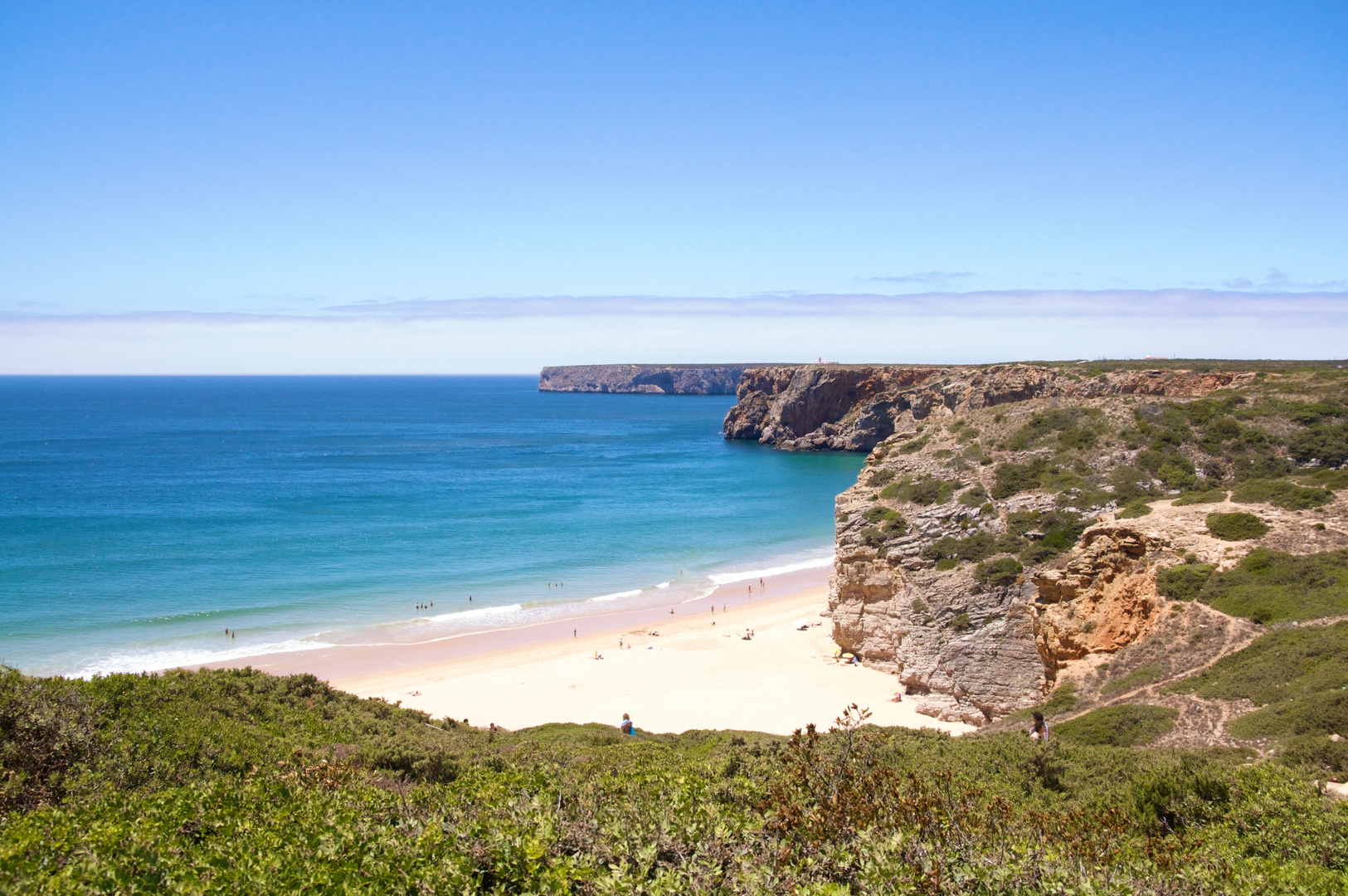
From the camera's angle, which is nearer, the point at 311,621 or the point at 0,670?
the point at 0,670

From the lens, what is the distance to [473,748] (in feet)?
38.5

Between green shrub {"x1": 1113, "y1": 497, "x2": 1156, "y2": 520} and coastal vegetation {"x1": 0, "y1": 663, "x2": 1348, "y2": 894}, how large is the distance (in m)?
11.5

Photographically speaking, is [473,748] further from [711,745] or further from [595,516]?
[595,516]

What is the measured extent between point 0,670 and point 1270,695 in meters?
19.6

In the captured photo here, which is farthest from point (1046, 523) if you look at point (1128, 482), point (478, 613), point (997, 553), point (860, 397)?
point (860, 397)

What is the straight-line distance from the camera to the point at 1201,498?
21266 millimetres

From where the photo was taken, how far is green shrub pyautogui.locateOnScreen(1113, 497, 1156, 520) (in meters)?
20.9

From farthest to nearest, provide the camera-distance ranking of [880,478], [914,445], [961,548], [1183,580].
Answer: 1. [914,445]
2. [880,478]
3. [961,548]
4. [1183,580]

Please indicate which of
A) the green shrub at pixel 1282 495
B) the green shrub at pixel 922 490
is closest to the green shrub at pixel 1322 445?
the green shrub at pixel 1282 495

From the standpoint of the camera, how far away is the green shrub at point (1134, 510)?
20859 mm

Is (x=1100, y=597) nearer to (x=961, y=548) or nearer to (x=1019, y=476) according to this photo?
(x=961, y=548)

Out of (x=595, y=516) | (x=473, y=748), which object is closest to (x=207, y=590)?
(x=595, y=516)

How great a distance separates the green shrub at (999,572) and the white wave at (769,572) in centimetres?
1860

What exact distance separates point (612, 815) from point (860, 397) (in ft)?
294
